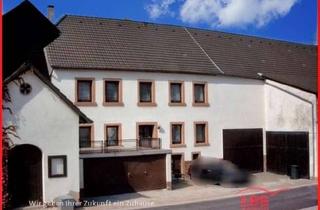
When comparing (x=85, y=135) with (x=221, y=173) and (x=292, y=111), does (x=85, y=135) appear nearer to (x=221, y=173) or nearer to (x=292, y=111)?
(x=221, y=173)

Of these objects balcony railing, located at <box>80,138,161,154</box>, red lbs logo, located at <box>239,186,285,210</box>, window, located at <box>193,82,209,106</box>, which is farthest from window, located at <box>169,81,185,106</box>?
red lbs logo, located at <box>239,186,285,210</box>

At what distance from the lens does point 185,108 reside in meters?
27.6

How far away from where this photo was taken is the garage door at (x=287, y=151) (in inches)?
1089

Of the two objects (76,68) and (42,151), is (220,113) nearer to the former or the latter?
(76,68)

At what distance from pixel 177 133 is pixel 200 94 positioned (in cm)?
319

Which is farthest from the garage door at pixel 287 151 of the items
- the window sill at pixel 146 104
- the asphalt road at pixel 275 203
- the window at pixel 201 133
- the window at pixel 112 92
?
the window at pixel 112 92

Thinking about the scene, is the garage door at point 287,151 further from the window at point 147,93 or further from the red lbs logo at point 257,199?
the window at point 147,93

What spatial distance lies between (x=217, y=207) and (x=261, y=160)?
1367cm

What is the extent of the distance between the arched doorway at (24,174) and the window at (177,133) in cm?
1131

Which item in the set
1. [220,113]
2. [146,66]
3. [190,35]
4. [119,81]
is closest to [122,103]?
[119,81]

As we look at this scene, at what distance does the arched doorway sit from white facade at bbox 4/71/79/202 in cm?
26

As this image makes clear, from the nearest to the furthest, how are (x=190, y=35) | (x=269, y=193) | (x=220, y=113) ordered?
(x=269, y=193), (x=220, y=113), (x=190, y=35)

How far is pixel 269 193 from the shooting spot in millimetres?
21406

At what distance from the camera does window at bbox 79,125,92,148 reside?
79.0 feet
